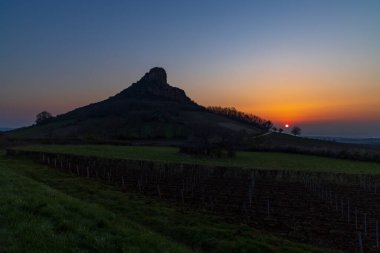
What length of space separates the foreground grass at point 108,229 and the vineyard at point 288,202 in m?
3.31

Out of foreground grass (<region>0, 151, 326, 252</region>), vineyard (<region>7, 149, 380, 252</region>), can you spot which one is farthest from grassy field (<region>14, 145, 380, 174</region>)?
foreground grass (<region>0, 151, 326, 252</region>)

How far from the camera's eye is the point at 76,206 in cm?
1748

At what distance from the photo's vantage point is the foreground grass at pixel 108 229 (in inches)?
463

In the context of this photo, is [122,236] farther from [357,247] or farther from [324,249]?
[357,247]

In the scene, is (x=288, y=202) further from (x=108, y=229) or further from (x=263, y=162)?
(x=263, y=162)

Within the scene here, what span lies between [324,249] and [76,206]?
11760 mm

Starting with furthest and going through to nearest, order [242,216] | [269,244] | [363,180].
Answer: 1. [363,180]
2. [242,216]
3. [269,244]

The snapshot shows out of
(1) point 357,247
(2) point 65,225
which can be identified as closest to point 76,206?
(2) point 65,225

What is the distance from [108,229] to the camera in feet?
48.7

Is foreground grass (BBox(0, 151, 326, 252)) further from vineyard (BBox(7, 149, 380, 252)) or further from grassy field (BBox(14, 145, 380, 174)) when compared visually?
grassy field (BBox(14, 145, 380, 174))

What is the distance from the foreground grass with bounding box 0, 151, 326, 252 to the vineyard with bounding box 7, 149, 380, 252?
3310 millimetres

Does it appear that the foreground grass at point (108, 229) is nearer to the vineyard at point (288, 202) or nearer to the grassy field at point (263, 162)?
the vineyard at point (288, 202)

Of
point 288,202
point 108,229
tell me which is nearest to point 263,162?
point 288,202

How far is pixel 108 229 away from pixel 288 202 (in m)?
24.2
